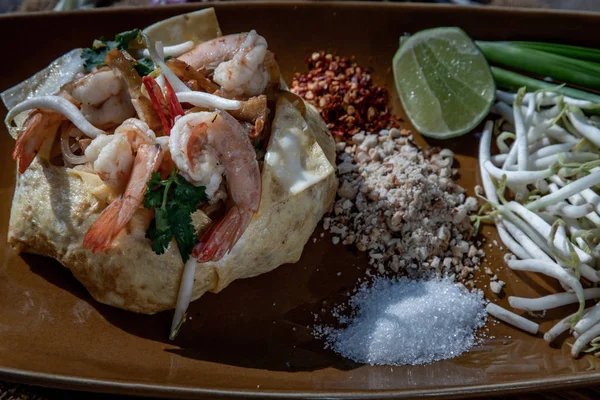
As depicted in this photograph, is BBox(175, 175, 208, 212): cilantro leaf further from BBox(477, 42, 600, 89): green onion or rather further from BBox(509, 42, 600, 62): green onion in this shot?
BBox(509, 42, 600, 62): green onion

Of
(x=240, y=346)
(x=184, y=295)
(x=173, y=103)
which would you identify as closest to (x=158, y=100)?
(x=173, y=103)

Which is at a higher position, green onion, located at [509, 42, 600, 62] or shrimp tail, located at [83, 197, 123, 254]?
shrimp tail, located at [83, 197, 123, 254]

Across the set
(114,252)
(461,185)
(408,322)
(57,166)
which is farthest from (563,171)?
(57,166)

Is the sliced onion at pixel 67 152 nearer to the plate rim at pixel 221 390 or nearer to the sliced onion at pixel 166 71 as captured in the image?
the sliced onion at pixel 166 71

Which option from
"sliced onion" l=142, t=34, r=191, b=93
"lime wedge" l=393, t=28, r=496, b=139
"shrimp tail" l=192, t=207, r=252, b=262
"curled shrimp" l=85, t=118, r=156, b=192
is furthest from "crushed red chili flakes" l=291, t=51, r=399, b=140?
"curled shrimp" l=85, t=118, r=156, b=192

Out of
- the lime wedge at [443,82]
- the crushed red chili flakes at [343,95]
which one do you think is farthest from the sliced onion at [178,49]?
the lime wedge at [443,82]

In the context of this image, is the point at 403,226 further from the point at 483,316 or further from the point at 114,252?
the point at 114,252

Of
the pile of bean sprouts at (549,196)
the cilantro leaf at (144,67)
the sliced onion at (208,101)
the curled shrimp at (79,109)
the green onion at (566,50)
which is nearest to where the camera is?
the sliced onion at (208,101)
